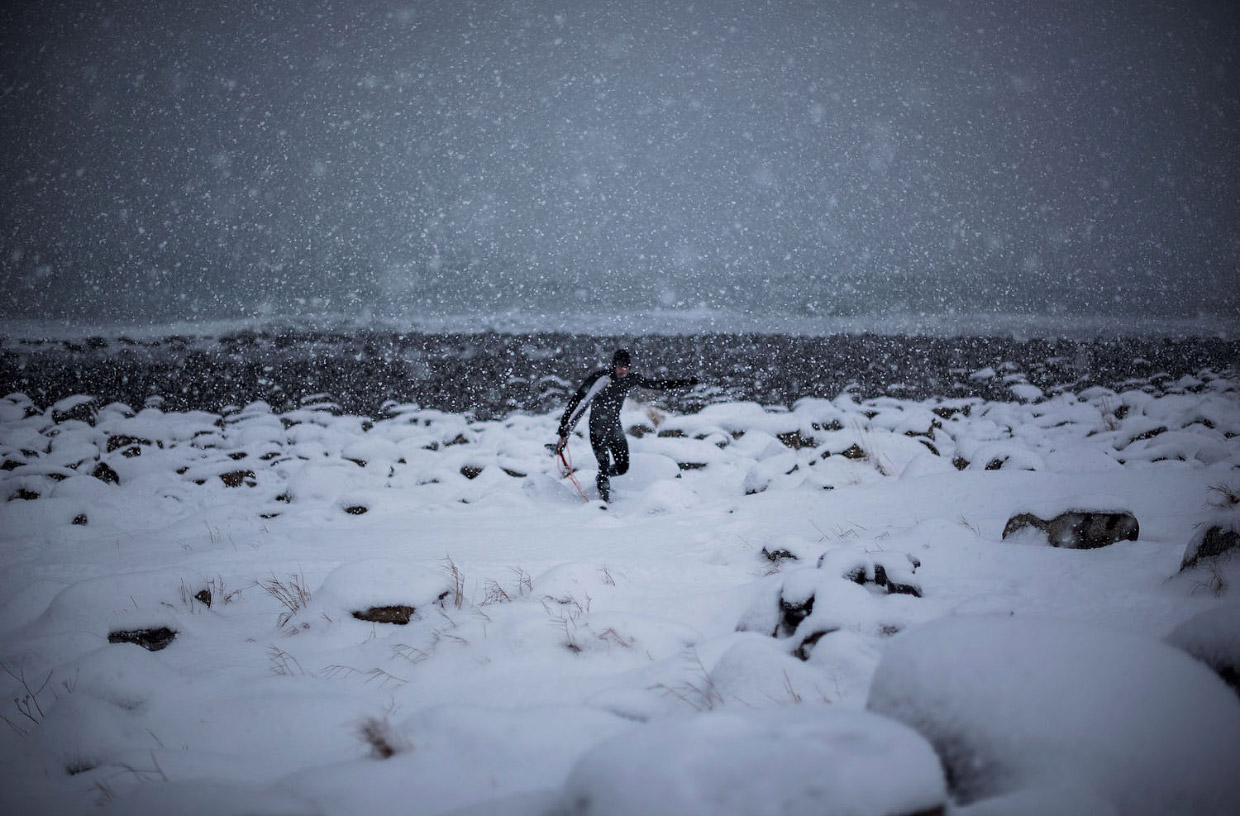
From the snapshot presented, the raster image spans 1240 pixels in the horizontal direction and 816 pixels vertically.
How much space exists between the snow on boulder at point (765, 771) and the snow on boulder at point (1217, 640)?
3.34ft

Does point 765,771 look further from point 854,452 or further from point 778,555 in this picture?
point 854,452

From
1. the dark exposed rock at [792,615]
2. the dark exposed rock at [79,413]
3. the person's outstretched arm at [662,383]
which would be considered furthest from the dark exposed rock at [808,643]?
the dark exposed rock at [79,413]

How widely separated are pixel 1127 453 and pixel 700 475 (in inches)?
210

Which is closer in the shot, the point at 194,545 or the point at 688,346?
the point at 194,545

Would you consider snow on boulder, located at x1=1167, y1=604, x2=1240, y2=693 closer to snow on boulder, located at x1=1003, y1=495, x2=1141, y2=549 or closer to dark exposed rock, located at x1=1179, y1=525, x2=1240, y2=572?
dark exposed rock, located at x1=1179, y1=525, x2=1240, y2=572

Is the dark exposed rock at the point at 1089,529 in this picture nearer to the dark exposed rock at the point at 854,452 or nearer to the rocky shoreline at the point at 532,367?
the dark exposed rock at the point at 854,452

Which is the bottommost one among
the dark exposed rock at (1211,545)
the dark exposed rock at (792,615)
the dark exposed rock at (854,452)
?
the dark exposed rock at (854,452)

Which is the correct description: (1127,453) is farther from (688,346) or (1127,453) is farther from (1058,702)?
(688,346)

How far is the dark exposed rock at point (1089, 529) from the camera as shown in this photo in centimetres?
350

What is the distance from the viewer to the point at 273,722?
2.26 m

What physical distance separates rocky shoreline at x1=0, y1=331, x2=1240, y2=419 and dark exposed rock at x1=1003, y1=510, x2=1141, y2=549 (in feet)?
41.1

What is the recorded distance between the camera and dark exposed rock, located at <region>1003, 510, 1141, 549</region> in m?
3.50

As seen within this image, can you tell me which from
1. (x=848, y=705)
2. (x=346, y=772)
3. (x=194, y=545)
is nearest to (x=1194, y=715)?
(x=848, y=705)

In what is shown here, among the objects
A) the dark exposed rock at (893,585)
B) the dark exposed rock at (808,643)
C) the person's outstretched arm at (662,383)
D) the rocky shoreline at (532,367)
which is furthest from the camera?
the rocky shoreline at (532,367)
